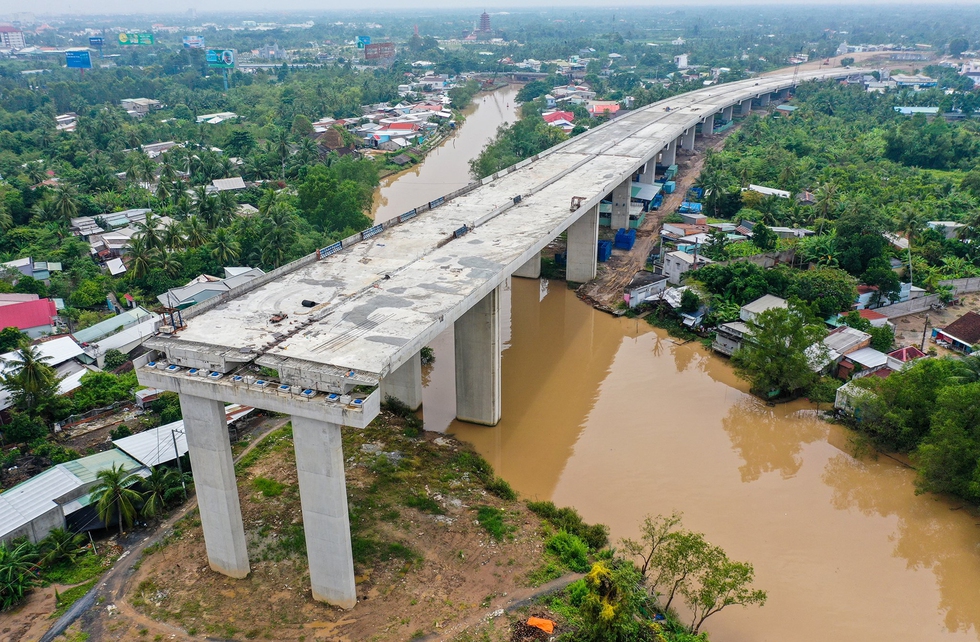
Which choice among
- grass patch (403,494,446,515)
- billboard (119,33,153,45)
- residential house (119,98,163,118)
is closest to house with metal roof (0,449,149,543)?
grass patch (403,494,446,515)

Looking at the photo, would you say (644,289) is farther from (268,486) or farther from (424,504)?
(268,486)

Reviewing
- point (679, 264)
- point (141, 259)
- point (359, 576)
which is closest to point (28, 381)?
point (141, 259)

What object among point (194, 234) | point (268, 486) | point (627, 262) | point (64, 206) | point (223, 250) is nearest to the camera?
point (268, 486)

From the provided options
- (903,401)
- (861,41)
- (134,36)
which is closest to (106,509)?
(903,401)

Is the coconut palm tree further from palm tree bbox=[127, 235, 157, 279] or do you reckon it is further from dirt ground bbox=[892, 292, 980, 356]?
dirt ground bbox=[892, 292, 980, 356]

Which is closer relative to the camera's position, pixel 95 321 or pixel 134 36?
pixel 95 321

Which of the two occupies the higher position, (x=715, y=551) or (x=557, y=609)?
(x=715, y=551)

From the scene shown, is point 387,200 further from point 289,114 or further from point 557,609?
point 557,609
